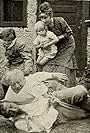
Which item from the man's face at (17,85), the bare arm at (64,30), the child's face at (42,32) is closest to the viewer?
the man's face at (17,85)

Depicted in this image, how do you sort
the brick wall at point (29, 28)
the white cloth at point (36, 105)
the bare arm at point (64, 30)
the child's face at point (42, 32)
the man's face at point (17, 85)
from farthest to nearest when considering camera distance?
the brick wall at point (29, 28), the bare arm at point (64, 30), the child's face at point (42, 32), the man's face at point (17, 85), the white cloth at point (36, 105)

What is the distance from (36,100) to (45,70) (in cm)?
83

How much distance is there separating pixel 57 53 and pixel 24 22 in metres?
1.24

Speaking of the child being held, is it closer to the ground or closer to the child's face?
the child's face

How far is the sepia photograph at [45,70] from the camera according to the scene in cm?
293

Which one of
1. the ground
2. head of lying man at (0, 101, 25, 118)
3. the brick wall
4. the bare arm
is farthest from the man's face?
the brick wall

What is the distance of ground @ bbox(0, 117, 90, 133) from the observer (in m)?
2.87

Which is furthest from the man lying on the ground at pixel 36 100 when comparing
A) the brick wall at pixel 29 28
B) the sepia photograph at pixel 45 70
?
the brick wall at pixel 29 28

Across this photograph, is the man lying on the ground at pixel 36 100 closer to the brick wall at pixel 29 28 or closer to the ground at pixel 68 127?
the ground at pixel 68 127

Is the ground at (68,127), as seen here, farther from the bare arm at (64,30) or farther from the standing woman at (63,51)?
the bare arm at (64,30)

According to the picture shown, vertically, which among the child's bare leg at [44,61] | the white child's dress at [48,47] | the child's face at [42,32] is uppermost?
the child's face at [42,32]

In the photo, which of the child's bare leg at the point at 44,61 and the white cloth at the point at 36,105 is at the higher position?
the child's bare leg at the point at 44,61

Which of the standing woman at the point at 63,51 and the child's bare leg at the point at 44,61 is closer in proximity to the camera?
the child's bare leg at the point at 44,61

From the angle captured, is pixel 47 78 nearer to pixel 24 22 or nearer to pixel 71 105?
pixel 71 105
